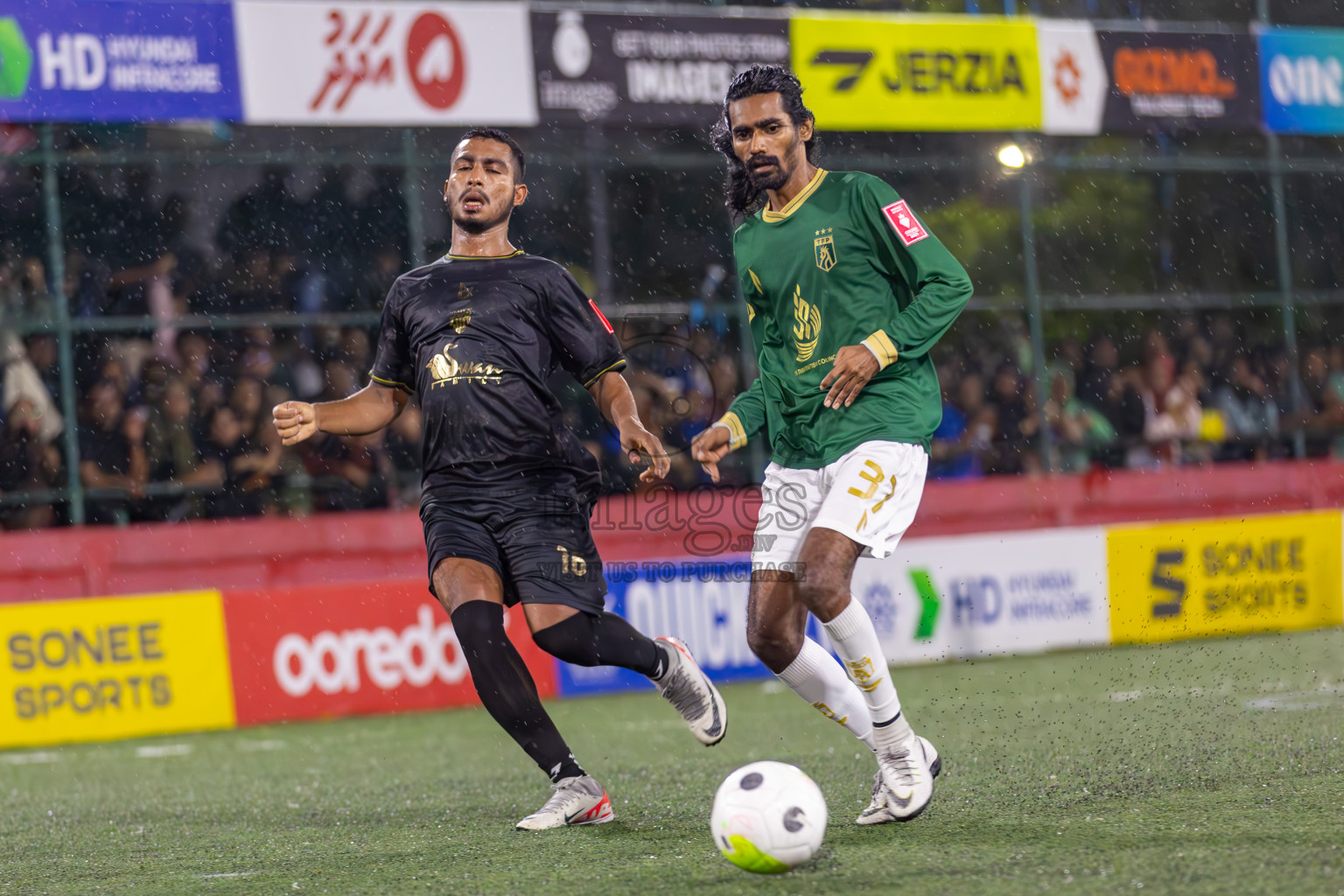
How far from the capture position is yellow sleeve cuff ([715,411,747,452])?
4.81 m

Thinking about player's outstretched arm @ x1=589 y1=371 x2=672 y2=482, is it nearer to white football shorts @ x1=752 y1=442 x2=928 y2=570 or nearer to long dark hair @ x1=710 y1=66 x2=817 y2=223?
white football shorts @ x1=752 y1=442 x2=928 y2=570

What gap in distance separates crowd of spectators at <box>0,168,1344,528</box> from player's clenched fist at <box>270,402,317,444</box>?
657cm

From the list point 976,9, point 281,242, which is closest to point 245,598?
point 281,242

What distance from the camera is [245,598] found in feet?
31.4

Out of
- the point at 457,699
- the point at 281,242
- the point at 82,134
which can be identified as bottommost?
the point at 457,699

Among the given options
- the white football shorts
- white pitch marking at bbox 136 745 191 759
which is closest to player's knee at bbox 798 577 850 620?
the white football shorts

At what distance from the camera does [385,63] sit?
40.1ft

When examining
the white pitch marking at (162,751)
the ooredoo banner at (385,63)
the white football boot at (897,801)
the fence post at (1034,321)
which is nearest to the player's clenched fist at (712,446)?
the white football boot at (897,801)

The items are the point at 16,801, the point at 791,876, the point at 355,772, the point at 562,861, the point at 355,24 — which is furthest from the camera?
the point at 355,24

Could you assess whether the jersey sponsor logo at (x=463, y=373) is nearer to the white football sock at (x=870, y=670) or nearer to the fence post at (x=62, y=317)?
Answer: the white football sock at (x=870, y=670)

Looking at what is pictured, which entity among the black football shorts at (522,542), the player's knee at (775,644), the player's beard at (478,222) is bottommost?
the player's knee at (775,644)

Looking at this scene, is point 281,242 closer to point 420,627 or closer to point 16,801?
point 420,627

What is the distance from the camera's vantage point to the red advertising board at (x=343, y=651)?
9.55 metres

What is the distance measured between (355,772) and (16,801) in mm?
1462
